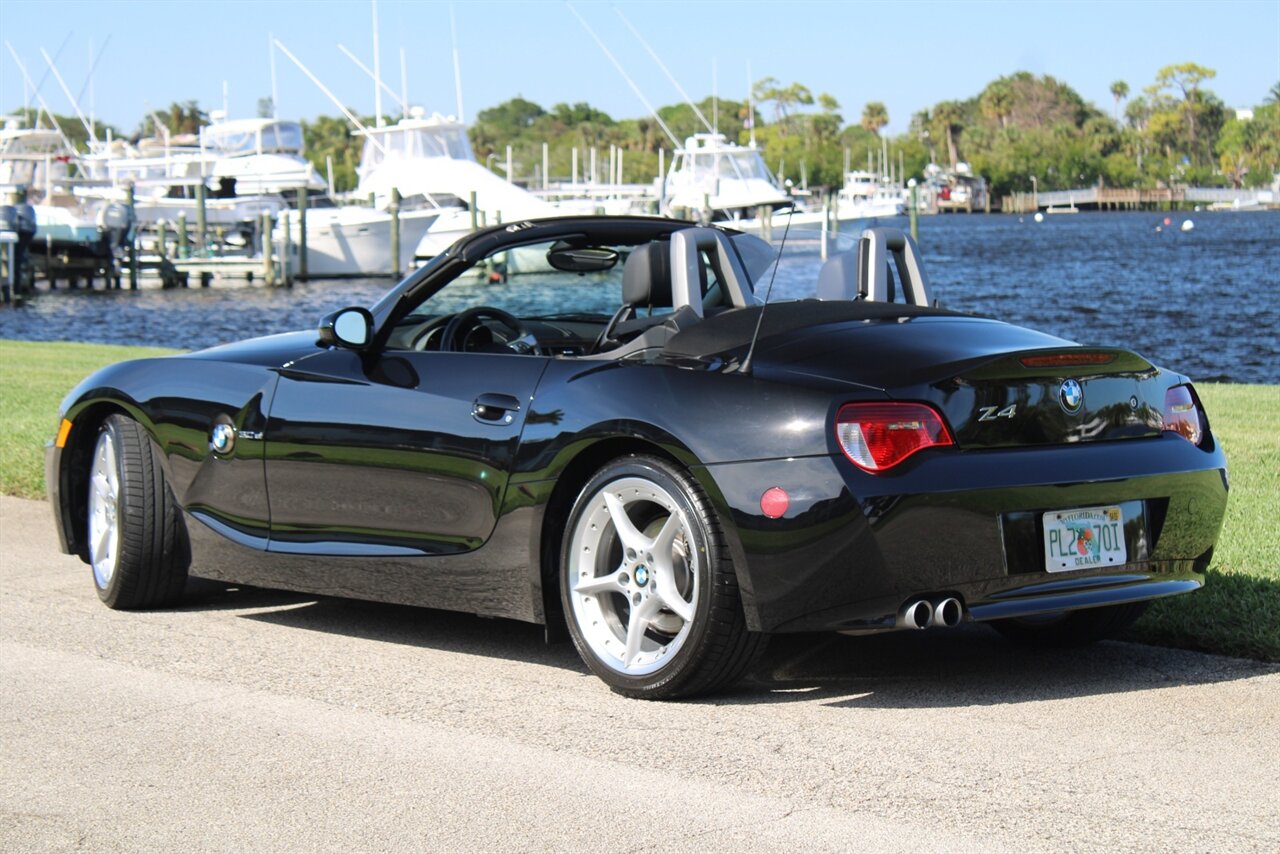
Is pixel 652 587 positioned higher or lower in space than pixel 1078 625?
higher

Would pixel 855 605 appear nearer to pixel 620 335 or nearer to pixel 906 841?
pixel 906 841

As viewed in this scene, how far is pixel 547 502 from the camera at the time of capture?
17.1ft

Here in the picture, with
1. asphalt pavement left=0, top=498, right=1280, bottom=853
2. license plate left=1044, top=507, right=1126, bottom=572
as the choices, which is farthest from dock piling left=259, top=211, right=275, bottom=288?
license plate left=1044, top=507, right=1126, bottom=572

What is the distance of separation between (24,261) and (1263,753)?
5233 centimetres

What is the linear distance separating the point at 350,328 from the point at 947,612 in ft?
7.55

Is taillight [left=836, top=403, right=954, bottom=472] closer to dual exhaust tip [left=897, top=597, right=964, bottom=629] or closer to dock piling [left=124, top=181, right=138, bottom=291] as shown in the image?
dual exhaust tip [left=897, top=597, right=964, bottom=629]

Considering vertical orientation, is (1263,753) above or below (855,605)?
below

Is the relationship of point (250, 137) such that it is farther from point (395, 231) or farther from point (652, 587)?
point (652, 587)

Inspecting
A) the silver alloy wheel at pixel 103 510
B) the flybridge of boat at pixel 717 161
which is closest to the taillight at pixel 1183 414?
the silver alloy wheel at pixel 103 510

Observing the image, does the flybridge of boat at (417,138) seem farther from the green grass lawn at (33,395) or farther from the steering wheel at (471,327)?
the steering wheel at (471,327)

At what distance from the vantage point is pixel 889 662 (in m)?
5.54

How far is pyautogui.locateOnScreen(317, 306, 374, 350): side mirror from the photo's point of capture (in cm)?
592

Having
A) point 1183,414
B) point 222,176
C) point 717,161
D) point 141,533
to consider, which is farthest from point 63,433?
point 717,161

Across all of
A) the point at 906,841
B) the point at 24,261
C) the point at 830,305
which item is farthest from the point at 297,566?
the point at 24,261
